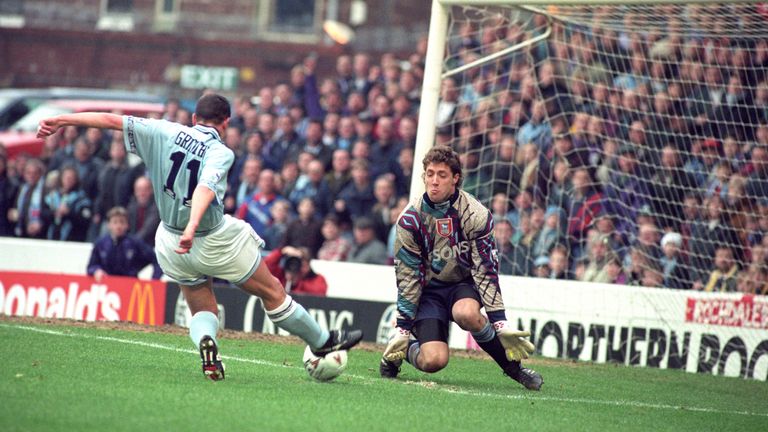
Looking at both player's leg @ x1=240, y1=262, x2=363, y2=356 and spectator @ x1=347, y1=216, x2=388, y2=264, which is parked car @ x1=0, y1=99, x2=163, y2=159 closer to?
spectator @ x1=347, y1=216, x2=388, y2=264

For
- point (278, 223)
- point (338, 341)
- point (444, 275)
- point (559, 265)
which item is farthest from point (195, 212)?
point (278, 223)

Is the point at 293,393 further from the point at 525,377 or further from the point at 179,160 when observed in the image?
the point at 525,377

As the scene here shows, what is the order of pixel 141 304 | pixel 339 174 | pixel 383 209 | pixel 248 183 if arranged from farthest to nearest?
pixel 248 183
pixel 339 174
pixel 383 209
pixel 141 304

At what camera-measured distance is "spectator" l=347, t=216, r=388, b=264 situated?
1461cm

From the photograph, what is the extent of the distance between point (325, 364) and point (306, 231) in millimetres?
7005

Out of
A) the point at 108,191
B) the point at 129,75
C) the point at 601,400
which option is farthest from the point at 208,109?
the point at 129,75

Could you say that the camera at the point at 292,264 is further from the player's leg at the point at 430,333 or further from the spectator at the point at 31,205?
the spectator at the point at 31,205

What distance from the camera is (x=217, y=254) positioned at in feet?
25.5

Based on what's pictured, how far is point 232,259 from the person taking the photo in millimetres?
7770

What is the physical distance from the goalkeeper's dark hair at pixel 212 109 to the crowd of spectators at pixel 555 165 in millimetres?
4878

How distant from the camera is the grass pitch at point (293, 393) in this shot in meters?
6.59

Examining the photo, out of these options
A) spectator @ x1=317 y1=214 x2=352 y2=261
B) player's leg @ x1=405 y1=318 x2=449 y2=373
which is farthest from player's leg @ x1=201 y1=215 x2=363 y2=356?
spectator @ x1=317 y1=214 x2=352 y2=261

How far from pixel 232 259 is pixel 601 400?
2.96 meters

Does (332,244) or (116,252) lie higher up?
(332,244)
